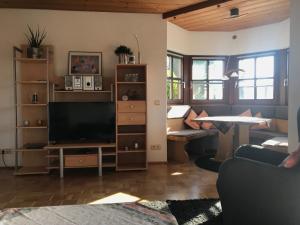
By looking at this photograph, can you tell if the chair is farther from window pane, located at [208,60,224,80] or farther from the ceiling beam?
window pane, located at [208,60,224,80]

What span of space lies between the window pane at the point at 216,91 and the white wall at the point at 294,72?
11.0 ft

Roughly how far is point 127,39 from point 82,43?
2.53 ft

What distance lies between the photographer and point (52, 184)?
3744 mm

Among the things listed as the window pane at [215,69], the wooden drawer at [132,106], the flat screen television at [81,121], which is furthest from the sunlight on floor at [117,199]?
the window pane at [215,69]

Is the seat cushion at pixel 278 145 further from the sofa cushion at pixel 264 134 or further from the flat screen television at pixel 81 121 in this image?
the flat screen television at pixel 81 121

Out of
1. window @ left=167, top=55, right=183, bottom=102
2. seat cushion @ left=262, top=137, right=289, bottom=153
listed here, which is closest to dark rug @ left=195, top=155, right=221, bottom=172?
seat cushion @ left=262, top=137, right=289, bottom=153

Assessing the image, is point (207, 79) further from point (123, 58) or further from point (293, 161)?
point (293, 161)

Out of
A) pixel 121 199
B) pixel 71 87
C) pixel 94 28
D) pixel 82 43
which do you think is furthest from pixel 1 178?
pixel 94 28

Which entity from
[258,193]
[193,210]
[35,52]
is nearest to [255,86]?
[193,210]

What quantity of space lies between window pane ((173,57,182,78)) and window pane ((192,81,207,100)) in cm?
44

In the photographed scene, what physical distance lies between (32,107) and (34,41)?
3.54 feet

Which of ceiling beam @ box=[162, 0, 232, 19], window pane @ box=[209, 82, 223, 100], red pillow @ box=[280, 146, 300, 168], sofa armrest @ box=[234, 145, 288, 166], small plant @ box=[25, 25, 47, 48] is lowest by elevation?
sofa armrest @ box=[234, 145, 288, 166]

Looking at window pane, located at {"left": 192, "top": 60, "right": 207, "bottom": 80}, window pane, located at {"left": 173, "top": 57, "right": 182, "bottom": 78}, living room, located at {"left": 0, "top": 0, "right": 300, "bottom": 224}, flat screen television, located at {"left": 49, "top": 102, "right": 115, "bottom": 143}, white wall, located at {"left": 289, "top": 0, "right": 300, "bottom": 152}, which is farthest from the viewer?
window pane, located at {"left": 192, "top": 60, "right": 207, "bottom": 80}

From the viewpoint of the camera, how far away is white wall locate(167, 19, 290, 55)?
5.36m
